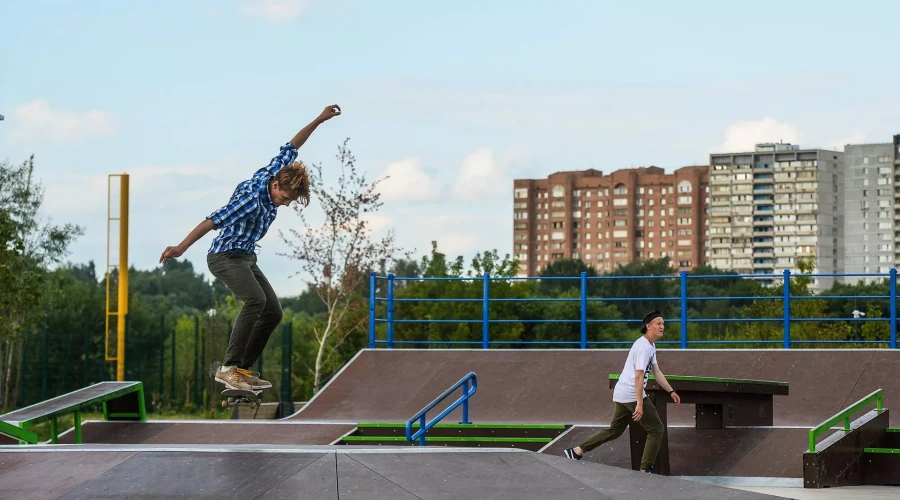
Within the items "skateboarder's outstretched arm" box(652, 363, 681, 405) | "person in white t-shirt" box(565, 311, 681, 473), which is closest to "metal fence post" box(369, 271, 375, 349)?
"person in white t-shirt" box(565, 311, 681, 473)

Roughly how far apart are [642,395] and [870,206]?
5707 inches

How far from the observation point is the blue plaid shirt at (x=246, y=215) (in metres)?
8.12

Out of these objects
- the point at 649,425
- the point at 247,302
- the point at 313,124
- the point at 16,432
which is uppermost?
the point at 313,124

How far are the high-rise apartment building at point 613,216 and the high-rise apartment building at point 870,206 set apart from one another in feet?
67.5

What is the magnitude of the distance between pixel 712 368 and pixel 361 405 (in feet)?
17.0

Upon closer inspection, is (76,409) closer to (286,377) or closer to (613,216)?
(286,377)

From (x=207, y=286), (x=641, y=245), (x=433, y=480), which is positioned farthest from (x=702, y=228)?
(x=433, y=480)

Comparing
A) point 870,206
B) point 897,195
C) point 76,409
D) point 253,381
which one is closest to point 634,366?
point 253,381

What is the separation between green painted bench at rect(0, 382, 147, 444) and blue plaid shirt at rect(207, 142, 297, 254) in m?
4.79

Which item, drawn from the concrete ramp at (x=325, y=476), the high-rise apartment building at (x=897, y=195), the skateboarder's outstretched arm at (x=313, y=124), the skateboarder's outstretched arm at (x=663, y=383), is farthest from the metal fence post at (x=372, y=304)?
the high-rise apartment building at (x=897, y=195)

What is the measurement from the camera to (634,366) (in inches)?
409

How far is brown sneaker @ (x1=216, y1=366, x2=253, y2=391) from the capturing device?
8.09 metres

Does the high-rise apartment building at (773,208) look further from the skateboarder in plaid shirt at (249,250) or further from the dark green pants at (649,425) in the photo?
the skateboarder in plaid shirt at (249,250)

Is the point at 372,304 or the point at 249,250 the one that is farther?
the point at 372,304
